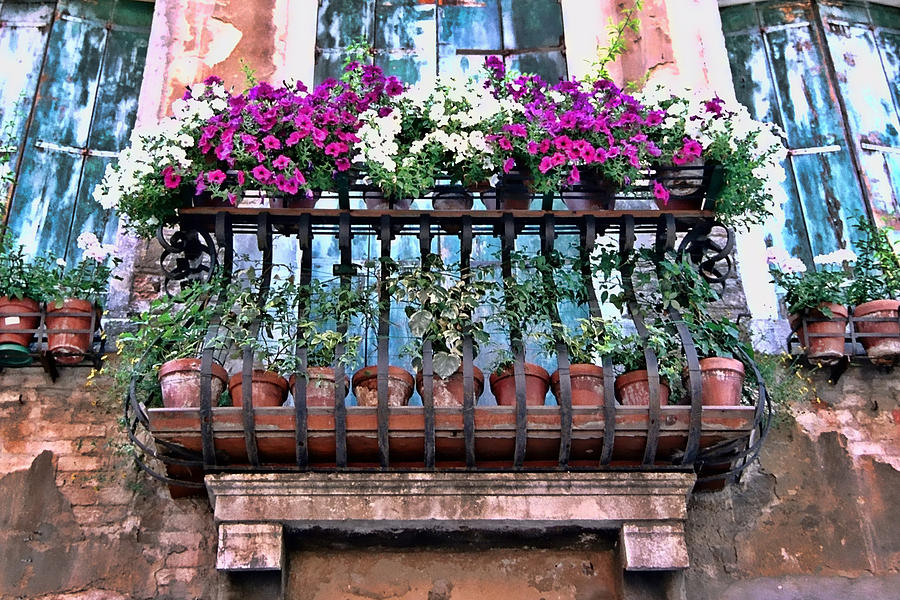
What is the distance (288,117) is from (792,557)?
2922mm

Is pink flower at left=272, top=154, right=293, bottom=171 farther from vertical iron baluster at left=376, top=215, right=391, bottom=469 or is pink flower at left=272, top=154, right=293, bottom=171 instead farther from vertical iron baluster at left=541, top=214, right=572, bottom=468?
vertical iron baluster at left=541, top=214, right=572, bottom=468

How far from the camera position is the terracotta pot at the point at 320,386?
4824 millimetres

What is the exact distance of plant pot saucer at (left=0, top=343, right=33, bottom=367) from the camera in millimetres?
5277

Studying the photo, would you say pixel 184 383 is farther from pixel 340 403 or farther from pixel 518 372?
pixel 518 372

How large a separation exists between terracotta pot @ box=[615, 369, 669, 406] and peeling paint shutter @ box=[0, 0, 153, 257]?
2.87 metres

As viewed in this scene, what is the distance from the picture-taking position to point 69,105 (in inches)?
258

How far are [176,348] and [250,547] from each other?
0.92 metres

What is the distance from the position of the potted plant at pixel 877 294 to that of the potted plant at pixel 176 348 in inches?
116

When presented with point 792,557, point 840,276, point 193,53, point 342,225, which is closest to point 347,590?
point 342,225

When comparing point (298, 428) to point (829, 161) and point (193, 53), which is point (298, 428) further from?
point (829, 161)

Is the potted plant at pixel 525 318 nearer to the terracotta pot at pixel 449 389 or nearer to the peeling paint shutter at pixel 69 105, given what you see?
the terracotta pot at pixel 449 389

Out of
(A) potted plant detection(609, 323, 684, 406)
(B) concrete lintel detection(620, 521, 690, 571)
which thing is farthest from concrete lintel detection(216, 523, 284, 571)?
(A) potted plant detection(609, 323, 684, 406)

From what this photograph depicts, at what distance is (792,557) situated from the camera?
5195 millimetres

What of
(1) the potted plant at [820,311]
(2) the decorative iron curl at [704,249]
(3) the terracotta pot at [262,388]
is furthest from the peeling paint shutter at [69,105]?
(1) the potted plant at [820,311]
